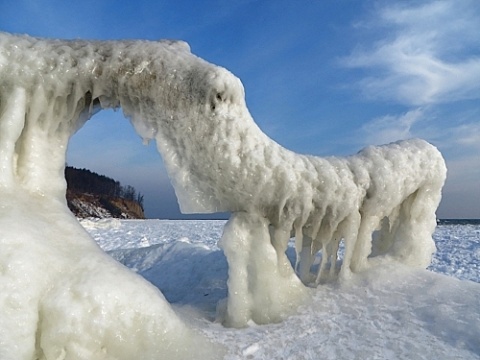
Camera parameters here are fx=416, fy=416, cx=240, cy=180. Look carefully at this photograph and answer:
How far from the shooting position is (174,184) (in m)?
3.38

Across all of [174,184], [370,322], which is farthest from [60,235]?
[370,322]

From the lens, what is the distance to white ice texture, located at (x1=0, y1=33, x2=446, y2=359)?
2564 mm

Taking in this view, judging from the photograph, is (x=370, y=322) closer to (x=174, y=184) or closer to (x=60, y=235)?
(x=174, y=184)

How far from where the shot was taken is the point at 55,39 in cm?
340

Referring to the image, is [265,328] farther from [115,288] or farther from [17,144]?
[17,144]

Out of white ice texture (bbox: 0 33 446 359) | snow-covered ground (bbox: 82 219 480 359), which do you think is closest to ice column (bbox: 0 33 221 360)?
white ice texture (bbox: 0 33 446 359)

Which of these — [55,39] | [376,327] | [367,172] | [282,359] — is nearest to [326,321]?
[376,327]

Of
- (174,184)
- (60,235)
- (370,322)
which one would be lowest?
(370,322)

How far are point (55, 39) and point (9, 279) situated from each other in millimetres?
1984

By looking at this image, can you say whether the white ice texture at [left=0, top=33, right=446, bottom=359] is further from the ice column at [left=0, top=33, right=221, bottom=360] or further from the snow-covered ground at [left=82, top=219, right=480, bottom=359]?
the snow-covered ground at [left=82, top=219, right=480, bottom=359]

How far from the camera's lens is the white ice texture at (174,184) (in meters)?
2.56

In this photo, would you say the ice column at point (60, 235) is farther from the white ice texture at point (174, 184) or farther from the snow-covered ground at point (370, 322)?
the snow-covered ground at point (370, 322)

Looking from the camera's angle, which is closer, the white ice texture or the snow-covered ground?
the white ice texture

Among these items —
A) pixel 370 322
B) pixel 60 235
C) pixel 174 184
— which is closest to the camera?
pixel 60 235
